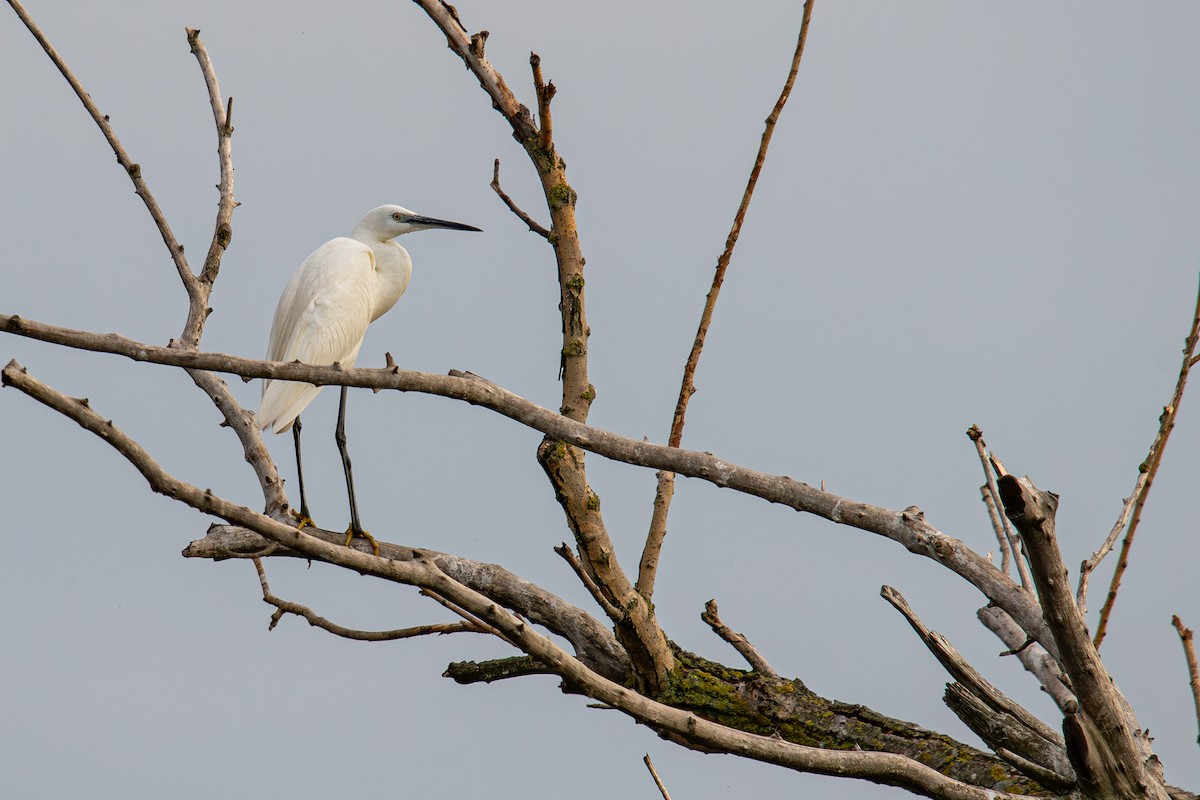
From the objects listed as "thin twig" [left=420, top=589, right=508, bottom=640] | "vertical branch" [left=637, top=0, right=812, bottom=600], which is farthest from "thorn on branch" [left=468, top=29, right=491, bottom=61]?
"thin twig" [left=420, top=589, right=508, bottom=640]

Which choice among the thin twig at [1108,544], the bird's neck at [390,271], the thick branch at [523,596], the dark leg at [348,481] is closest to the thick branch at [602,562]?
the thick branch at [523,596]

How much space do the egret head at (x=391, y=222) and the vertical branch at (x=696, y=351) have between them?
3.09 m

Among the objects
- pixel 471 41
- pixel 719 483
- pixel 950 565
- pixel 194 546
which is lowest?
pixel 950 565

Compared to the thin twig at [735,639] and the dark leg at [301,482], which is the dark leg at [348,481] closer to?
the dark leg at [301,482]

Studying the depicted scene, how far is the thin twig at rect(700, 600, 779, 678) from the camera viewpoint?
4.85m

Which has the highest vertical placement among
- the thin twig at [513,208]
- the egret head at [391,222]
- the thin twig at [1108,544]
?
the egret head at [391,222]

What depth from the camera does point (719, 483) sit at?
127 inches

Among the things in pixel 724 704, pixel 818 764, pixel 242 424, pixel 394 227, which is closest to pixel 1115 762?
pixel 818 764

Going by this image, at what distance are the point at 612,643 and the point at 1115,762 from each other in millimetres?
2366

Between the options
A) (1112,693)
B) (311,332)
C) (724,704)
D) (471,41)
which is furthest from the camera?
(311,332)

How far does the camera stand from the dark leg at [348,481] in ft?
19.2

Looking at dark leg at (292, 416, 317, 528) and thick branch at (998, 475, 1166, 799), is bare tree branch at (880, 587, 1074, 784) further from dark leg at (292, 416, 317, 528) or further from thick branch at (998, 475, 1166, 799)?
dark leg at (292, 416, 317, 528)

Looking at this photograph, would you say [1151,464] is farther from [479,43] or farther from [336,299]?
[336,299]

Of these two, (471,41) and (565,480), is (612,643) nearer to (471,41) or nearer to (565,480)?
(565,480)
